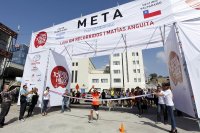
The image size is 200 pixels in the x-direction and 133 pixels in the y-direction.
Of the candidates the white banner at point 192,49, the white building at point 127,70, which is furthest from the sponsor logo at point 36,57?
the white building at point 127,70

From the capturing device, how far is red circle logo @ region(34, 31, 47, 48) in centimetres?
1175

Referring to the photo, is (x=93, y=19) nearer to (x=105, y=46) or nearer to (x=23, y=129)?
(x=105, y=46)

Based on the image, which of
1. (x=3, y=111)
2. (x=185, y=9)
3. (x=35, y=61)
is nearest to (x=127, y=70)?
(x=35, y=61)

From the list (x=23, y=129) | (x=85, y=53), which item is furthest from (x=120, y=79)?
(x=23, y=129)

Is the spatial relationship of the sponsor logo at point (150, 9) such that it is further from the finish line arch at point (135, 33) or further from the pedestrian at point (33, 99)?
the pedestrian at point (33, 99)

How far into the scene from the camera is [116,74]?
48.2m

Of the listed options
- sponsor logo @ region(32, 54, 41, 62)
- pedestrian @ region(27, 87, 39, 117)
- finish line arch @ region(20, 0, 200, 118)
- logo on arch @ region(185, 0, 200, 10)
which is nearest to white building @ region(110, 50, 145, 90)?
finish line arch @ region(20, 0, 200, 118)

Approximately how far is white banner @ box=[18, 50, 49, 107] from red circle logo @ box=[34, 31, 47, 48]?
63.1 inches

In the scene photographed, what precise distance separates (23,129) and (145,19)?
26.0 feet

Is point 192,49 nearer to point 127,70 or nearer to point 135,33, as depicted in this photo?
point 135,33

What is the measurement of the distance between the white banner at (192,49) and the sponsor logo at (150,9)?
2040mm

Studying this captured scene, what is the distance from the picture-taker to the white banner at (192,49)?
5.42 meters

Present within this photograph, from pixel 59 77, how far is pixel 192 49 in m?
8.51

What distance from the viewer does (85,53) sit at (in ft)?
39.4
